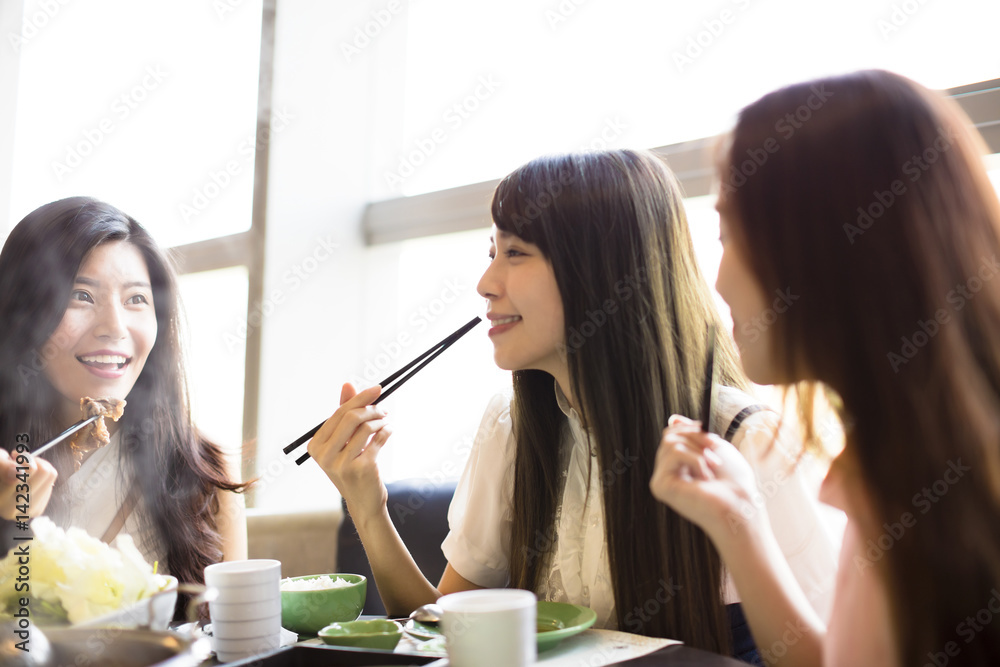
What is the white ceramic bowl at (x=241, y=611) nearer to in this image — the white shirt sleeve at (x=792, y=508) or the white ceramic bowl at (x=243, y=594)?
the white ceramic bowl at (x=243, y=594)

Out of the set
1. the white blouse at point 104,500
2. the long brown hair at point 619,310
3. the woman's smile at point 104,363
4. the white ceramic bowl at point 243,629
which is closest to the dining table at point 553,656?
the white ceramic bowl at point 243,629

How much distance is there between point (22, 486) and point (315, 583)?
1.63 feet

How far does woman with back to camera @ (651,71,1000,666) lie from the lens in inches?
32.5

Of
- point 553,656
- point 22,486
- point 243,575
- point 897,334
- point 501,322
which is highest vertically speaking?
point 501,322

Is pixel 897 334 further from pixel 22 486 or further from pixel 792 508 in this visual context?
pixel 22 486

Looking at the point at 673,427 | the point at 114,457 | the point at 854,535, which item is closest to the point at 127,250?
the point at 114,457

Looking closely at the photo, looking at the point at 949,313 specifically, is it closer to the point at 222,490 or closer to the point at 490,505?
the point at 490,505

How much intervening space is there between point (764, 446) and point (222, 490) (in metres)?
1.21

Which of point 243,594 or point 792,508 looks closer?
point 243,594

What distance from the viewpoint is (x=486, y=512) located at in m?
1.62

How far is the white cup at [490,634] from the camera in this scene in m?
0.82

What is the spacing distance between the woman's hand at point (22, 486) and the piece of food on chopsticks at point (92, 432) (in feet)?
1.03

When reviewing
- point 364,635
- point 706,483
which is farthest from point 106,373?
point 706,483

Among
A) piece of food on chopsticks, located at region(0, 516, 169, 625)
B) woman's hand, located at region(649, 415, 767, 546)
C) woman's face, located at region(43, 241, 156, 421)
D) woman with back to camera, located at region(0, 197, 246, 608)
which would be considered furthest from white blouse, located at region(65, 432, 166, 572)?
woman's hand, located at region(649, 415, 767, 546)
